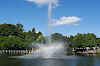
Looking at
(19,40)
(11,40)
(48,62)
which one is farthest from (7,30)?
(48,62)

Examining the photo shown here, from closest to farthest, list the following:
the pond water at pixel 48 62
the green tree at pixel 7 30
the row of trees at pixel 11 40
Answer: the pond water at pixel 48 62, the row of trees at pixel 11 40, the green tree at pixel 7 30

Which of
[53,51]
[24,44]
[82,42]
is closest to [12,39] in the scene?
[24,44]

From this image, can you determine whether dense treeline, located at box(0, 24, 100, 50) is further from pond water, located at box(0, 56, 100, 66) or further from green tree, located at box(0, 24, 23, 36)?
pond water, located at box(0, 56, 100, 66)

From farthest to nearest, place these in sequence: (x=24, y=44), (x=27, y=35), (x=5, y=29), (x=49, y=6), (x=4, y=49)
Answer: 1. (x=27, y=35)
2. (x=5, y=29)
3. (x=24, y=44)
4. (x=4, y=49)
5. (x=49, y=6)

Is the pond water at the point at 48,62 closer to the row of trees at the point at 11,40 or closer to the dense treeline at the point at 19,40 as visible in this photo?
the dense treeline at the point at 19,40

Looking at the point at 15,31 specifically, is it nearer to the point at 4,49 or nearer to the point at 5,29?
the point at 5,29

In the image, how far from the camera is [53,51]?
49.4m

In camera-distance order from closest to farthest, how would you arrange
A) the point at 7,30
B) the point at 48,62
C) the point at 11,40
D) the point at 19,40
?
the point at 48,62 < the point at 11,40 < the point at 19,40 < the point at 7,30

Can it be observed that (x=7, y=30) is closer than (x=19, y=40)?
No

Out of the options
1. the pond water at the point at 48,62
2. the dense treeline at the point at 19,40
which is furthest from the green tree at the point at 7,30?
the pond water at the point at 48,62

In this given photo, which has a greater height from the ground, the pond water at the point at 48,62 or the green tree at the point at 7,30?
the green tree at the point at 7,30

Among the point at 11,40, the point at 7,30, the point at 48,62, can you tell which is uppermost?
the point at 7,30

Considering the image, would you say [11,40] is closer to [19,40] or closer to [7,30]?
[19,40]

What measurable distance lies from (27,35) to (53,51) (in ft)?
354
